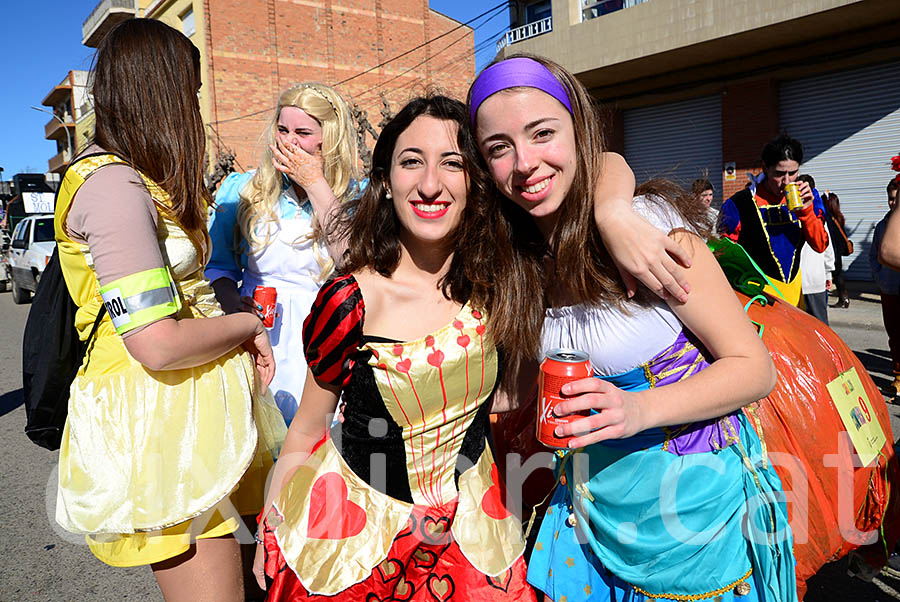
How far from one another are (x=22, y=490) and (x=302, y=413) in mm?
3955

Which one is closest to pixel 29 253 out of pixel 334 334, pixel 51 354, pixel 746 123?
pixel 51 354

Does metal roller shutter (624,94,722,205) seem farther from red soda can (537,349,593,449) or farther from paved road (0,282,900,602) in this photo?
red soda can (537,349,593,449)

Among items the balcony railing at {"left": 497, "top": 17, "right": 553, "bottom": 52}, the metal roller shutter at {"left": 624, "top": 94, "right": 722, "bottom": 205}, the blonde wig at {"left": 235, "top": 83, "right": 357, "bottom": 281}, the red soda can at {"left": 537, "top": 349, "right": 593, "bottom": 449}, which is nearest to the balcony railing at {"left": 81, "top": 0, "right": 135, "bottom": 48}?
the balcony railing at {"left": 497, "top": 17, "right": 553, "bottom": 52}

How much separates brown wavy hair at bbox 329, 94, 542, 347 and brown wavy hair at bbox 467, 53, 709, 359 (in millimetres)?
32

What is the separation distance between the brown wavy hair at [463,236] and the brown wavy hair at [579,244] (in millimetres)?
32

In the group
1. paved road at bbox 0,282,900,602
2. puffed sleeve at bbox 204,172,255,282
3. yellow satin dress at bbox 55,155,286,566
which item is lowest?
paved road at bbox 0,282,900,602

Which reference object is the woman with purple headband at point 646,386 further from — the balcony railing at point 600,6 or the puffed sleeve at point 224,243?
the balcony railing at point 600,6

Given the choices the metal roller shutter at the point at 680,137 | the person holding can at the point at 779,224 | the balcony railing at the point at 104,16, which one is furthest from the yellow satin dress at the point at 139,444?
the balcony railing at the point at 104,16

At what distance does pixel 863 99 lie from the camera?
11.6 meters

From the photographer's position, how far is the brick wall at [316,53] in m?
23.0

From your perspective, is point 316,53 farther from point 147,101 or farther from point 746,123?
point 147,101

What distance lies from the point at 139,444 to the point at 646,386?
1.39m

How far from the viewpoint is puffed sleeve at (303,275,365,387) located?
175cm

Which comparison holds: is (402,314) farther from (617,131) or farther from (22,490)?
(617,131)
